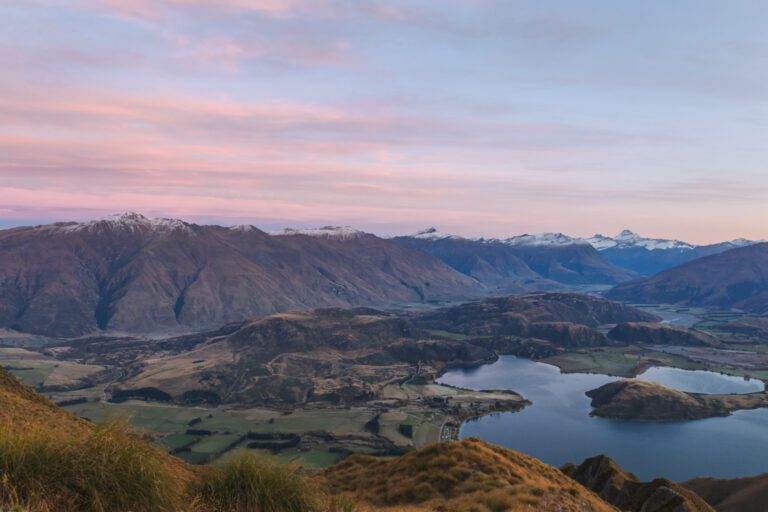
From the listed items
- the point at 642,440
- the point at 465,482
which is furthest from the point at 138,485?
the point at 642,440

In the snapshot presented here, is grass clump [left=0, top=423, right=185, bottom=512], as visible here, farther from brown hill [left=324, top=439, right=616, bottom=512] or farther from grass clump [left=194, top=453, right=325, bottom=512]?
brown hill [left=324, top=439, right=616, bottom=512]

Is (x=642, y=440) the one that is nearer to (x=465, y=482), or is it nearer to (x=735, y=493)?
(x=735, y=493)

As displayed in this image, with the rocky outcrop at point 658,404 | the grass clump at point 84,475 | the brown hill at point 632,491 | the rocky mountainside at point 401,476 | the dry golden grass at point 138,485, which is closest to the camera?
the grass clump at point 84,475

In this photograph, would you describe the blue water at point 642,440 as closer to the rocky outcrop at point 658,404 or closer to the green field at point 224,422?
the rocky outcrop at point 658,404

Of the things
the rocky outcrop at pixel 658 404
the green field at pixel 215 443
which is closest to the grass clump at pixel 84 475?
the green field at pixel 215 443

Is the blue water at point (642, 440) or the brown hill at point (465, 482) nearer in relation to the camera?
the brown hill at point (465, 482)

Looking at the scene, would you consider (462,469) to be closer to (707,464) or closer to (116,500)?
(116,500)

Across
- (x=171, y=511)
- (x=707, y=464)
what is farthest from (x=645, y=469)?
(x=171, y=511)
